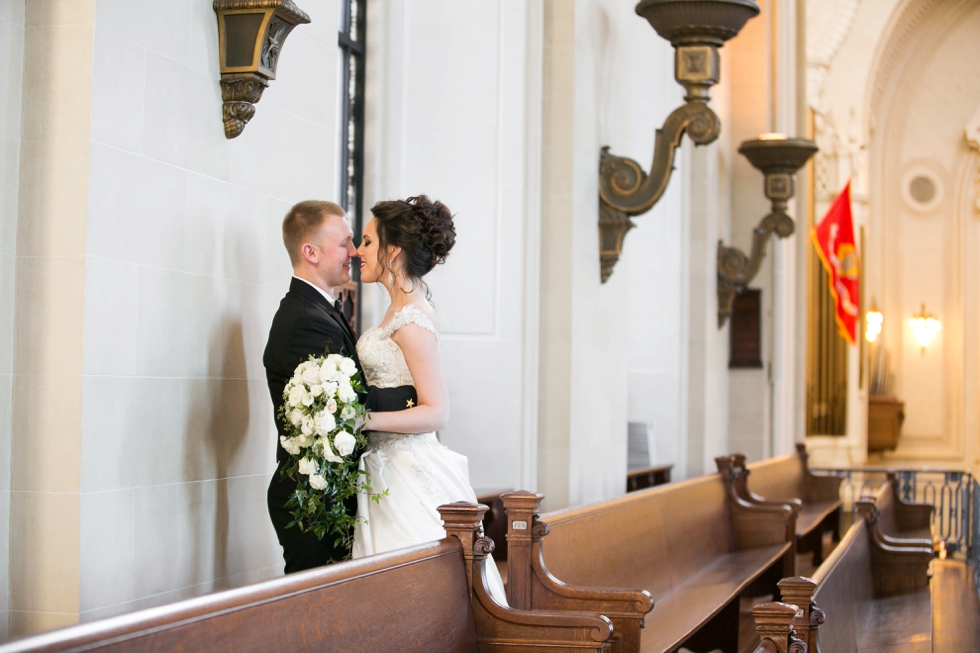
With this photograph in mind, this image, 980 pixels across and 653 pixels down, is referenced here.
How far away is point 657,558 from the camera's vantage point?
5.08m

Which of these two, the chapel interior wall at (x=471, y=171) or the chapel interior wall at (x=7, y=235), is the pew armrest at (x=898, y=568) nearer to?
the chapel interior wall at (x=471, y=171)

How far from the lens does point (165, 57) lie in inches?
118

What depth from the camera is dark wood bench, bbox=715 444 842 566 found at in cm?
684

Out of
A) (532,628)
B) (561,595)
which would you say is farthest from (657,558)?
(532,628)

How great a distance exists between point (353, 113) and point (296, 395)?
297cm

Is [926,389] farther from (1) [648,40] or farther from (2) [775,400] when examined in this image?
(1) [648,40]

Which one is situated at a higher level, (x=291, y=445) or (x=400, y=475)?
(x=291, y=445)

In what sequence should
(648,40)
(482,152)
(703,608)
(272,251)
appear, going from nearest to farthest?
(272,251) < (703,608) < (482,152) < (648,40)

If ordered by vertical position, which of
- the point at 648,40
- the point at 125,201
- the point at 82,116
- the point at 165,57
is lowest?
the point at 125,201

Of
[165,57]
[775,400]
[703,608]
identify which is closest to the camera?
[165,57]

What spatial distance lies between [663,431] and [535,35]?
4.09 m

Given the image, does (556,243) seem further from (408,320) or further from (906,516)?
(906,516)

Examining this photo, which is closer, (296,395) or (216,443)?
(296,395)

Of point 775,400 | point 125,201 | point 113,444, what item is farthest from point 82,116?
point 775,400
